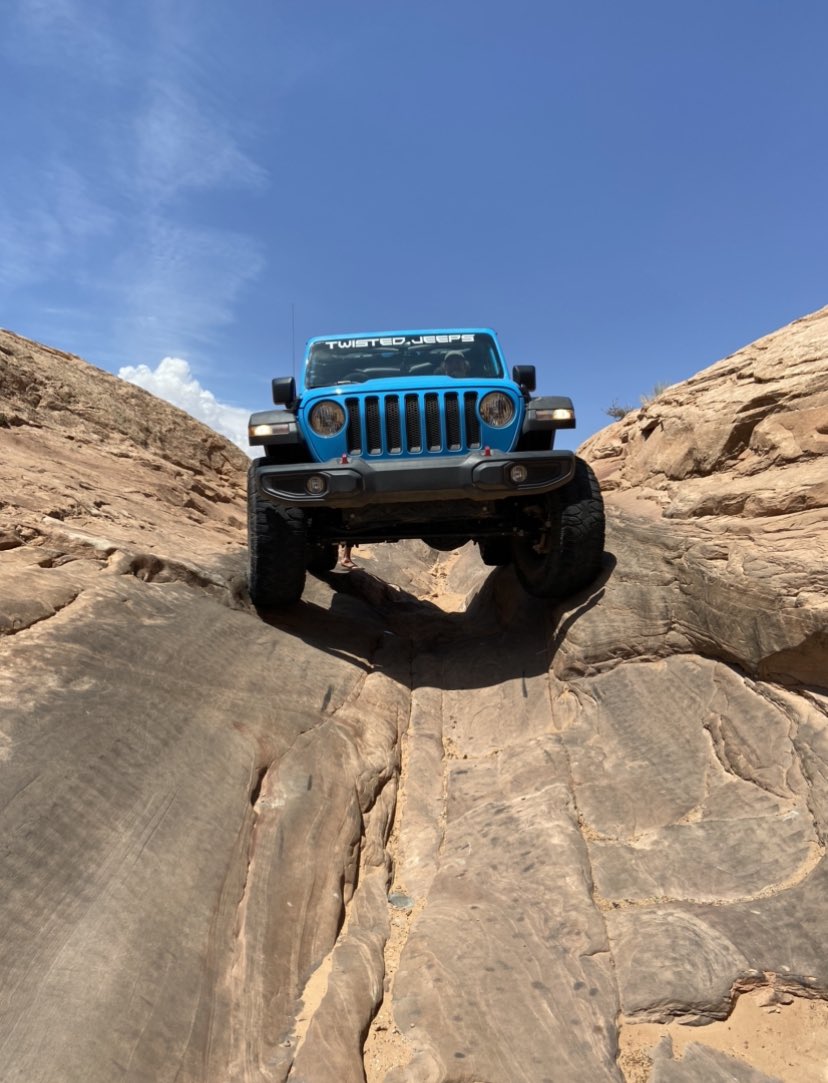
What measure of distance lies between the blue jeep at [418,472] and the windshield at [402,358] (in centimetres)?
32

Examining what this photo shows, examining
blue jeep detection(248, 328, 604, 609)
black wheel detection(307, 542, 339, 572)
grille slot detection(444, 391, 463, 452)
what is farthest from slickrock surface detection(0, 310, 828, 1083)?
grille slot detection(444, 391, 463, 452)

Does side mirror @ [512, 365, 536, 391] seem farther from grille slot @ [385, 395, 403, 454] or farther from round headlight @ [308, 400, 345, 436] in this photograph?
round headlight @ [308, 400, 345, 436]

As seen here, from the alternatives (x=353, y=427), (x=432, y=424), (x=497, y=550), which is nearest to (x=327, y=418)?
(x=353, y=427)

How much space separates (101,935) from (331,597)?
4.39m

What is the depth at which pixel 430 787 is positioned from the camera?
3742 mm

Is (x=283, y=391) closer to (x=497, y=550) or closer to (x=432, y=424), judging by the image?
(x=432, y=424)

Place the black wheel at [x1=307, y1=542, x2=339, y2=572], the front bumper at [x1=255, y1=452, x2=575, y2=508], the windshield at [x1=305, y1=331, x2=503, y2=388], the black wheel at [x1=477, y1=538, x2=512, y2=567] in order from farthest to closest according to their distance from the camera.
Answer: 1. the black wheel at [x1=307, y1=542, x2=339, y2=572]
2. the black wheel at [x1=477, y1=538, x2=512, y2=567]
3. the windshield at [x1=305, y1=331, x2=503, y2=388]
4. the front bumper at [x1=255, y1=452, x2=575, y2=508]

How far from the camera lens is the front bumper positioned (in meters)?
4.36

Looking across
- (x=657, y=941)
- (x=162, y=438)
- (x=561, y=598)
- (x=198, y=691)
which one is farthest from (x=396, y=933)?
(x=162, y=438)

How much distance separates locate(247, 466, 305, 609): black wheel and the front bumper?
17.4 inches

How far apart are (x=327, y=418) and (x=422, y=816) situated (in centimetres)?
260

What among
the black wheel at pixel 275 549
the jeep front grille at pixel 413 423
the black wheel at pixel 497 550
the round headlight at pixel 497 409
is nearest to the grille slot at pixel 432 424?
the jeep front grille at pixel 413 423

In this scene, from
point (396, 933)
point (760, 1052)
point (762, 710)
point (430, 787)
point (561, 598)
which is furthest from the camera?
point (561, 598)

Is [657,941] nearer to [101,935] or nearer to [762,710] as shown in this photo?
[762,710]
